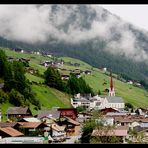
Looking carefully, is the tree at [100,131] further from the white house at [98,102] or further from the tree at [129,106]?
the tree at [129,106]

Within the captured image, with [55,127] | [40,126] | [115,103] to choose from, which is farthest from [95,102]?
[40,126]

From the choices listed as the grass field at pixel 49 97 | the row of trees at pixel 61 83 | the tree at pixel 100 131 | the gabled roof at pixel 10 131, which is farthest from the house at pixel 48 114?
the tree at pixel 100 131

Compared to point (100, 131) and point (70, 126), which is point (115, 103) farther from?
point (100, 131)

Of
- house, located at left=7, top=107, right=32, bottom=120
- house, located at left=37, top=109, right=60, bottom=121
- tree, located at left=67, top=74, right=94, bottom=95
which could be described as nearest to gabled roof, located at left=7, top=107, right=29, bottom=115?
house, located at left=7, top=107, right=32, bottom=120

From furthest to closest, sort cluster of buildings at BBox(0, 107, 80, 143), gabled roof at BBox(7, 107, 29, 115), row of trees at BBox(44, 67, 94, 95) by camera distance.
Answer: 1. row of trees at BBox(44, 67, 94, 95)
2. gabled roof at BBox(7, 107, 29, 115)
3. cluster of buildings at BBox(0, 107, 80, 143)

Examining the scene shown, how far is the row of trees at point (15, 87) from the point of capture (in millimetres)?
50344

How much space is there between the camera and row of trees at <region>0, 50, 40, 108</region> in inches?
1982

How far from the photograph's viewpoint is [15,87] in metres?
53.9

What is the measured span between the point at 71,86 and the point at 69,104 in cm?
882

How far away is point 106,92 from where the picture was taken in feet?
309

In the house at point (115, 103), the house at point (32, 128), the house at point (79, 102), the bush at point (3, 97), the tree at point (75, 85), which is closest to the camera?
the house at point (32, 128)

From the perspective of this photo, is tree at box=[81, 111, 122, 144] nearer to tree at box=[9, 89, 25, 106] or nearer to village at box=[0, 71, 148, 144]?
village at box=[0, 71, 148, 144]
